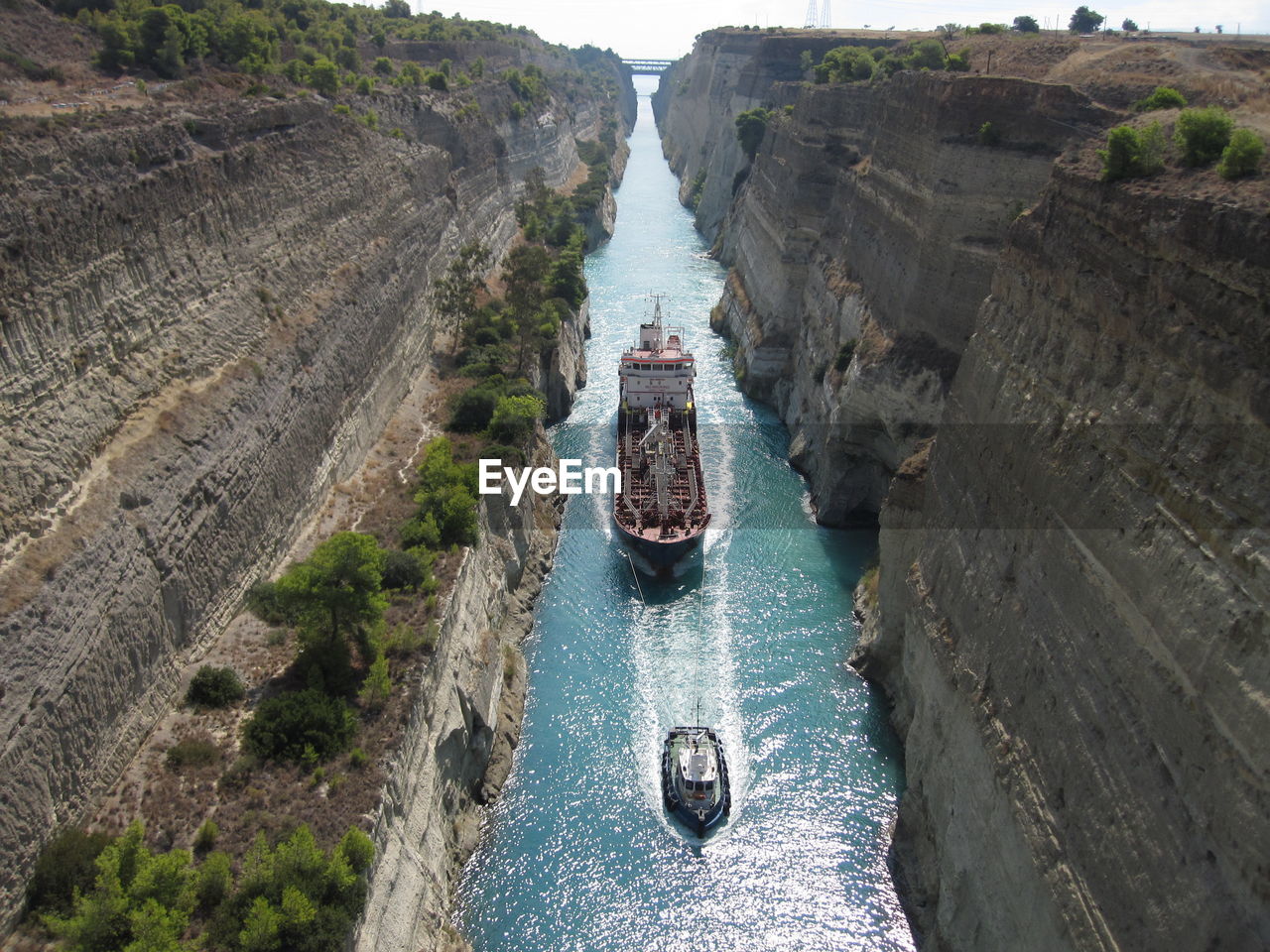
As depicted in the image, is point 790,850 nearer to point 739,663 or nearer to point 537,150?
point 739,663

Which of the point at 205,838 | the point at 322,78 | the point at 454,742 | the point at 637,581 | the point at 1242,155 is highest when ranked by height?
→ the point at 1242,155

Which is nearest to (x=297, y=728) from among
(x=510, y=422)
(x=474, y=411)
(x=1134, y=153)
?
(x=510, y=422)

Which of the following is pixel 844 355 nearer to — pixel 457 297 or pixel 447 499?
pixel 447 499

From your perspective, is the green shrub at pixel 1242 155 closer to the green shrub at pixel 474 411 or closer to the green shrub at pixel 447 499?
the green shrub at pixel 447 499

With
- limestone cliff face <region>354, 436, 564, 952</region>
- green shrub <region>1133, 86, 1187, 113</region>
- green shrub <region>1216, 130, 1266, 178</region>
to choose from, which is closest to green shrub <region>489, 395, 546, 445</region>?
limestone cliff face <region>354, 436, 564, 952</region>

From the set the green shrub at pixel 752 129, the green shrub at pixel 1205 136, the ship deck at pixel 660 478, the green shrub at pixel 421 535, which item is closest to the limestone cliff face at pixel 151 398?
the green shrub at pixel 421 535
